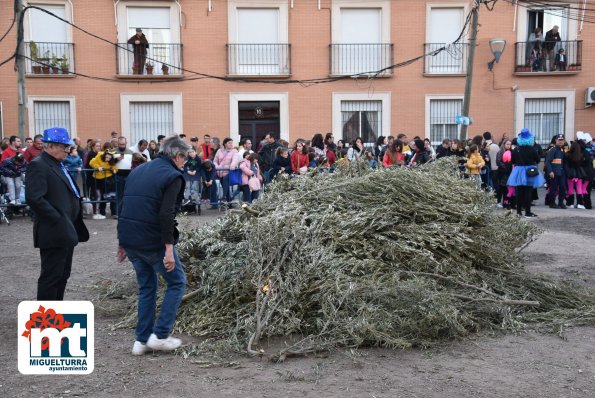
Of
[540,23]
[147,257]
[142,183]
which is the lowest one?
[147,257]

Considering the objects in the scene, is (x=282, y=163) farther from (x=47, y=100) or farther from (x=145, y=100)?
(x=47, y=100)

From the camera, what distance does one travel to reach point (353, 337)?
6012 mm

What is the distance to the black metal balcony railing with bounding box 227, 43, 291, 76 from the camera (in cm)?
2434

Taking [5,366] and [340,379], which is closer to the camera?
[340,379]

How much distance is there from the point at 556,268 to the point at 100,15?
1847 centimetres

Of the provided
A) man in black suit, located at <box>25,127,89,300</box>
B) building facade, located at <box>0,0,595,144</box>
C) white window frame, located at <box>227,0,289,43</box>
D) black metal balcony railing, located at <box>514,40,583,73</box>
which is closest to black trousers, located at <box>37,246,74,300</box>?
man in black suit, located at <box>25,127,89,300</box>

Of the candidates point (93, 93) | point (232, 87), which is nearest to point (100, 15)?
point (93, 93)

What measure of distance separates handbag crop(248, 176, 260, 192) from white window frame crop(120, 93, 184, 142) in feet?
28.4

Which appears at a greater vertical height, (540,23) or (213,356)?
(540,23)

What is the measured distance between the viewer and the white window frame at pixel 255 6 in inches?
951

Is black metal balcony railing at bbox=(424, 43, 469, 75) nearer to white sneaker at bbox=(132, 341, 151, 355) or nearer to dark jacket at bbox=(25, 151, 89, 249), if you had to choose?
dark jacket at bbox=(25, 151, 89, 249)

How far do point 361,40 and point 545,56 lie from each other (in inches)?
257

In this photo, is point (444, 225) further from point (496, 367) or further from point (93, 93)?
point (93, 93)

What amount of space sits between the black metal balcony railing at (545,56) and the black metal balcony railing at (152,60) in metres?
11.8
